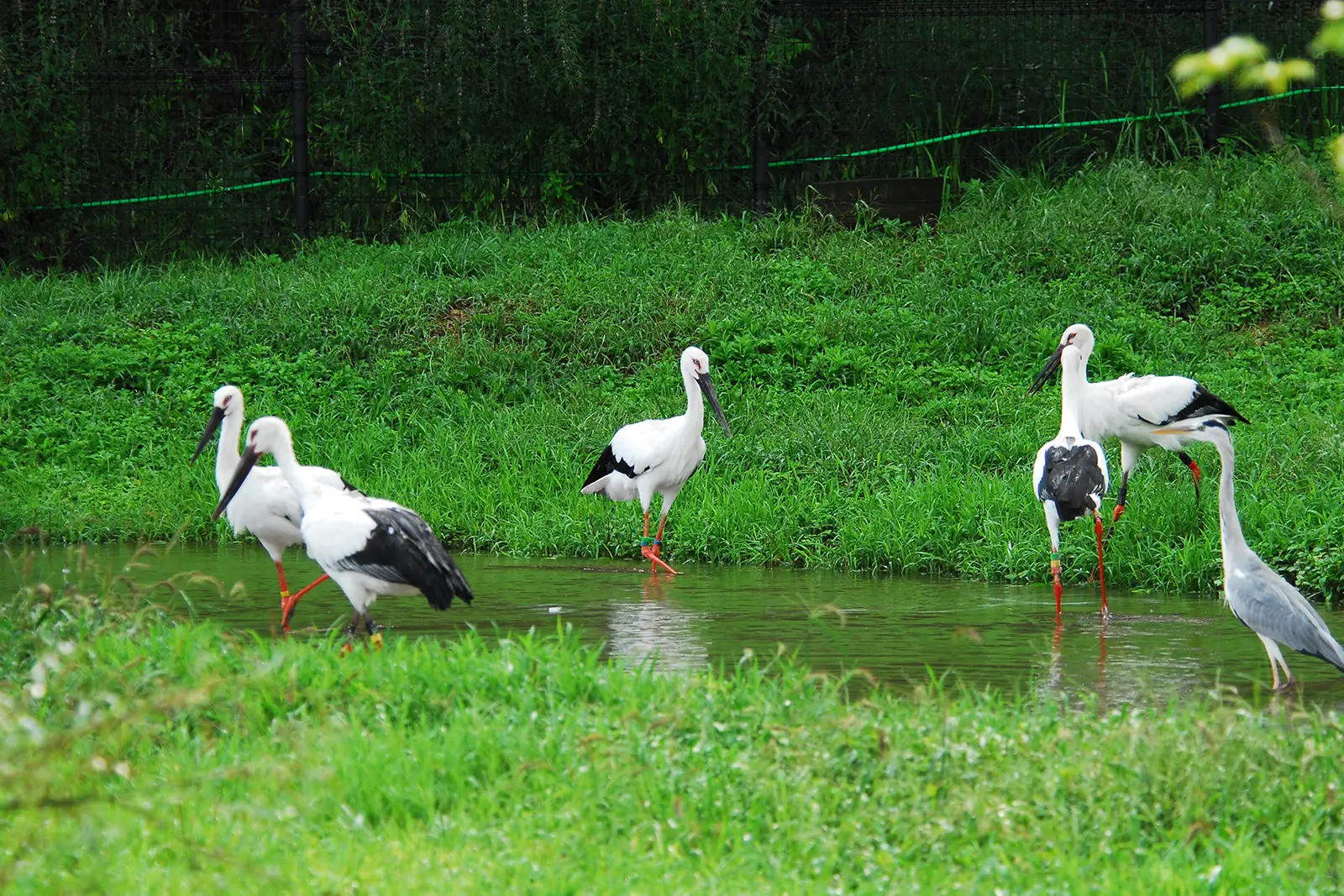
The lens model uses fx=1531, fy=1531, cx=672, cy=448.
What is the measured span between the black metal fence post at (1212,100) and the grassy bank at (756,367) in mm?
811

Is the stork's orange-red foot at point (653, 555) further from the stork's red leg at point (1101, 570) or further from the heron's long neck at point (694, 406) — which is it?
the stork's red leg at point (1101, 570)

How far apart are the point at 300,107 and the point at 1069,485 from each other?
35.7 feet

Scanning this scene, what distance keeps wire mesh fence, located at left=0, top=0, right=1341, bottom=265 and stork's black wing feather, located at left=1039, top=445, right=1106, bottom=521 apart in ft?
27.8

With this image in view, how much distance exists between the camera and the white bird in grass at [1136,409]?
364 inches

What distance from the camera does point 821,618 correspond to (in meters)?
7.58

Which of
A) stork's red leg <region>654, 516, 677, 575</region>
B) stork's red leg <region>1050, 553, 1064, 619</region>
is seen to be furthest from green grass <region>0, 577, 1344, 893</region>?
stork's red leg <region>654, 516, 677, 575</region>

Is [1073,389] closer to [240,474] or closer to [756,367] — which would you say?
[756,367]

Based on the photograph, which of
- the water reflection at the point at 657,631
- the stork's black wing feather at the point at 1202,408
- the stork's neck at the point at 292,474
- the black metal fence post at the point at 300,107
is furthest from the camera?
the black metal fence post at the point at 300,107

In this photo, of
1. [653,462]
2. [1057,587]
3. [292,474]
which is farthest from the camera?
[653,462]

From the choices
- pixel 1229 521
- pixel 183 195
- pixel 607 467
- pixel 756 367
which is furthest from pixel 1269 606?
pixel 183 195

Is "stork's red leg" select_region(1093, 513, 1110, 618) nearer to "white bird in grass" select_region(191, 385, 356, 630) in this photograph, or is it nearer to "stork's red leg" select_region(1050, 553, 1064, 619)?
"stork's red leg" select_region(1050, 553, 1064, 619)

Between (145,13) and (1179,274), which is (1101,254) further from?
(145,13)

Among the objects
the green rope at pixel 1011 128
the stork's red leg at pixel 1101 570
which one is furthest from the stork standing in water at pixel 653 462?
the green rope at pixel 1011 128

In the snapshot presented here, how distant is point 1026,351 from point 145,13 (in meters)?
10.2
